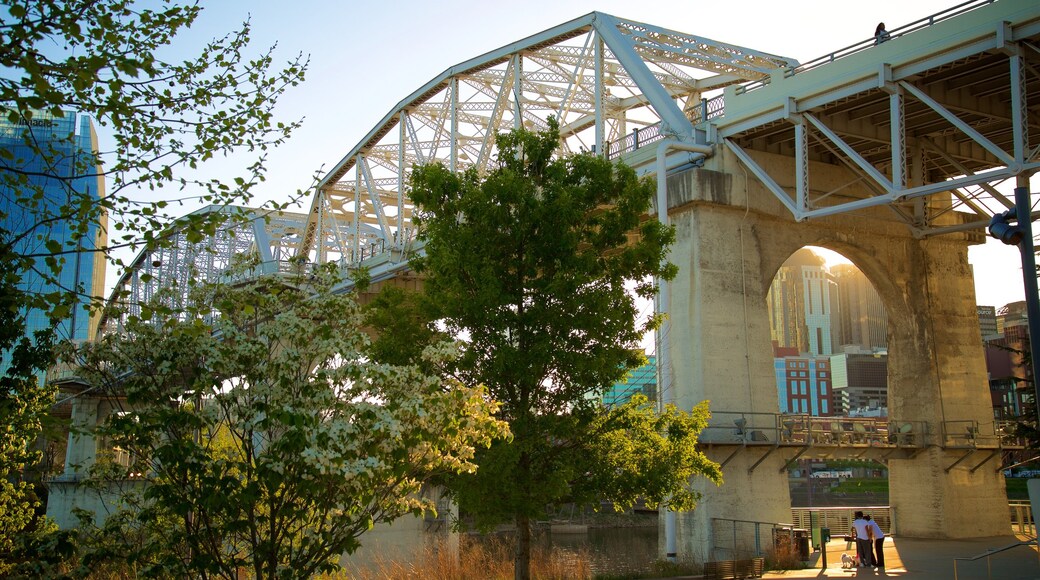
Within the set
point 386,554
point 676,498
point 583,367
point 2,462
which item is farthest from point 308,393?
point 386,554

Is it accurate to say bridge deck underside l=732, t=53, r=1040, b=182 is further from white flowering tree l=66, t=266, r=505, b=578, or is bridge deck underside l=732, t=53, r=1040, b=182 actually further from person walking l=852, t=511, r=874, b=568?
white flowering tree l=66, t=266, r=505, b=578

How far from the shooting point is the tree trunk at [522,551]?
1806 cm

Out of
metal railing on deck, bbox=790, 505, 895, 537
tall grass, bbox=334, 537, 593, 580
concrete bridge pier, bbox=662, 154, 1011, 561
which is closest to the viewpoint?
tall grass, bbox=334, 537, 593, 580

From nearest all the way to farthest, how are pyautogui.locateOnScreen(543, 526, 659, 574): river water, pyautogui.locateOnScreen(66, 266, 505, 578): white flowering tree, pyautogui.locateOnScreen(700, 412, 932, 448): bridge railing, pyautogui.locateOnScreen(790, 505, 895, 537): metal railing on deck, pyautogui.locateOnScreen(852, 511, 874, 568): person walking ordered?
pyautogui.locateOnScreen(66, 266, 505, 578): white flowering tree → pyautogui.locateOnScreen(852, 511, 874, 568): person walking → pyautogui.locateOnScreen(700, 412, 932, 448): bridge railing → pyautogui.locateOnScreen(790, 505, 895, 537): metal railing on deck → pyautogui.locateOnScreen(543, 526, 659, 574): river water

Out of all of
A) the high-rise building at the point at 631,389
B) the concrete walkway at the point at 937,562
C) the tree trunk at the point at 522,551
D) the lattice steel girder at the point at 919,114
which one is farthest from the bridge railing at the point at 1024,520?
the tree trunk at the point at 522,551

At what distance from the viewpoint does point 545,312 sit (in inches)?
699

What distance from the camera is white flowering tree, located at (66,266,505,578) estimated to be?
392 inches

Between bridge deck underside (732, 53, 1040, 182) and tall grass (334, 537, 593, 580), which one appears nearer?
tall grass (334, 537, 593, 580)

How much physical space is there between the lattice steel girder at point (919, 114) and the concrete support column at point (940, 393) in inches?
77.6

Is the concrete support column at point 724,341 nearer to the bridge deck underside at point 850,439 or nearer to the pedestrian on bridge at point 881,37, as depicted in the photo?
the bridge deck underside at point 850,439

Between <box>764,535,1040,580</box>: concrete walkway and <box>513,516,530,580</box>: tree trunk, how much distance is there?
9.32 meters

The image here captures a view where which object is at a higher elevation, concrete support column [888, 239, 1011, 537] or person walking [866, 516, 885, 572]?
concrete support column [888, 239, 1011, 537]

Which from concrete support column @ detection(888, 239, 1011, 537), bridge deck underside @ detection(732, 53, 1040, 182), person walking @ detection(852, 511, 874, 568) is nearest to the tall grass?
person walking @ detection(852, 511, 874, 568)

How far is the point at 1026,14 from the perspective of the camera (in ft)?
75.5
